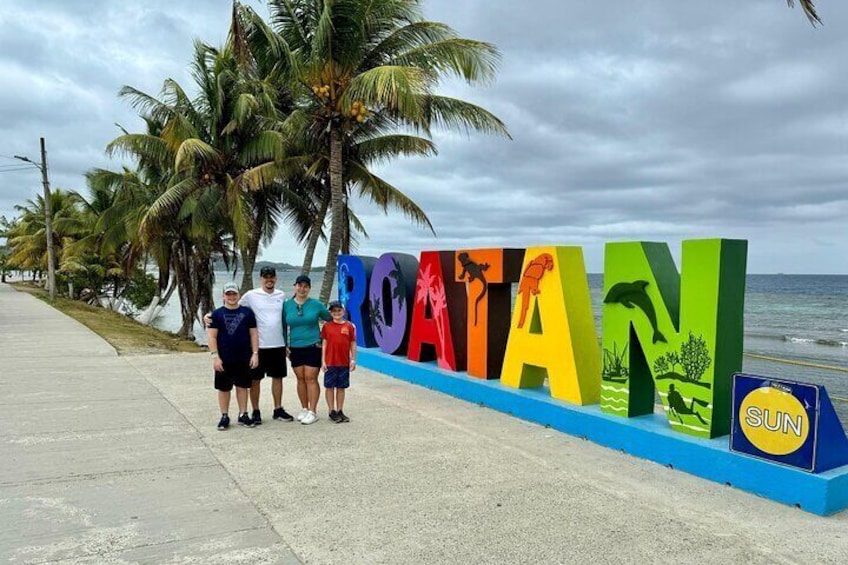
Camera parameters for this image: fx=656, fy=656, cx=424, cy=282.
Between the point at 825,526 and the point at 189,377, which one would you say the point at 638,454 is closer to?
the point at 825,526

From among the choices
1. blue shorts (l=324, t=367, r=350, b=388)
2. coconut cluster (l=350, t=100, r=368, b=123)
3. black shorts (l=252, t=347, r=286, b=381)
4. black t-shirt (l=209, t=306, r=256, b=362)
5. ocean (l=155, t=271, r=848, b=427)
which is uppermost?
coconut cluster (l=350, t=100, r=368, b=123)

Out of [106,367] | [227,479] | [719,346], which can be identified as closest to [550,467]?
[719,346]

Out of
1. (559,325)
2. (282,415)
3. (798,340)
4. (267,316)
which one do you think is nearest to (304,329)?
(267,316)

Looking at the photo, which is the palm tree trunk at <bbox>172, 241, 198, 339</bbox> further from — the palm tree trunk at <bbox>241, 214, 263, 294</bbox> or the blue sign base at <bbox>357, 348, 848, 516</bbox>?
the blue sign base at <bbox>357, 348, 848, 516</bbox>

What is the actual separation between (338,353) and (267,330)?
2.51 ft

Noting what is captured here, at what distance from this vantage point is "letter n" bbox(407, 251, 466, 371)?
875cm

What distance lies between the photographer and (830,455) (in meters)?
4.70

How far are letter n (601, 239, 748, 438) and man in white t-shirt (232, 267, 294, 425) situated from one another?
3287 mm

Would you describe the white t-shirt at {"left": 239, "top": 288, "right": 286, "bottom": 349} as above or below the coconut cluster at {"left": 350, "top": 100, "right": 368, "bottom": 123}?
below

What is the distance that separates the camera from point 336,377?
22.9 feet

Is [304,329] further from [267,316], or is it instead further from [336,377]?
[336,377]

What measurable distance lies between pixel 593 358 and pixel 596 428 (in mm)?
880

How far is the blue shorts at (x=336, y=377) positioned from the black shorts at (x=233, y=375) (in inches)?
32.6

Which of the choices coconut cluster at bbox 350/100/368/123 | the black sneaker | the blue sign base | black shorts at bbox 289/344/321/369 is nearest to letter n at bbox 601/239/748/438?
the blue sign base
